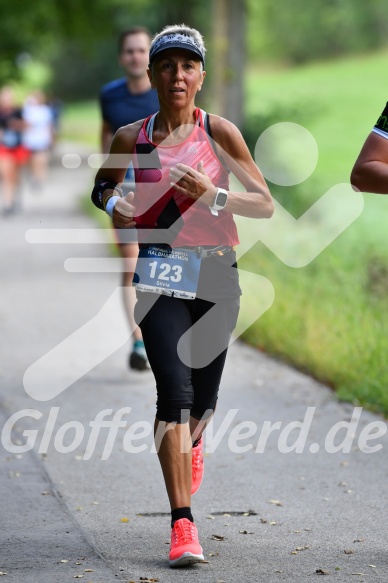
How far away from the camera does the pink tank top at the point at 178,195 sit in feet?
16.2

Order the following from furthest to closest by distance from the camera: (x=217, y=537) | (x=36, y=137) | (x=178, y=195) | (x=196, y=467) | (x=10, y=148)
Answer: (x=36, y=137), (x=10, y=148), (x=196, y=467), (x=217, y=537), (x=178, y=195)

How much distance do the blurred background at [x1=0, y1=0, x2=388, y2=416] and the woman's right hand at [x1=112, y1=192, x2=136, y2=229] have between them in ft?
9.95

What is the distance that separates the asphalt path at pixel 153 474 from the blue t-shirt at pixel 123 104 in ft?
5.93

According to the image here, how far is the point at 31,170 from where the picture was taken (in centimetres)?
3209

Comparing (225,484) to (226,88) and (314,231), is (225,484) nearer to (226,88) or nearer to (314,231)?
(314,231)

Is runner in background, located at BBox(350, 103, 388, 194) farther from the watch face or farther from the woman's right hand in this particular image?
the woman's right hand

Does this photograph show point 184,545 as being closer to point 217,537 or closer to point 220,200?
point 217,537

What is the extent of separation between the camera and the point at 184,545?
15.6ft

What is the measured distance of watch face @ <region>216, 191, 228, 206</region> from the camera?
481 centimetres

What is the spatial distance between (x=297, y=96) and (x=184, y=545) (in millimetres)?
18912

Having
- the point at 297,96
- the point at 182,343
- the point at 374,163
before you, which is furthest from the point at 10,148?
the point at 374,163

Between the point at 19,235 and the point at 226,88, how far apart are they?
418 cm

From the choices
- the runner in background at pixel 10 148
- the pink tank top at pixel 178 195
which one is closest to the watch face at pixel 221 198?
the pink tank top at pixel 178 195

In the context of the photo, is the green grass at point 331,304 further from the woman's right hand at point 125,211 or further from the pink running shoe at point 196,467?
the woman's right hand at point 125,211
